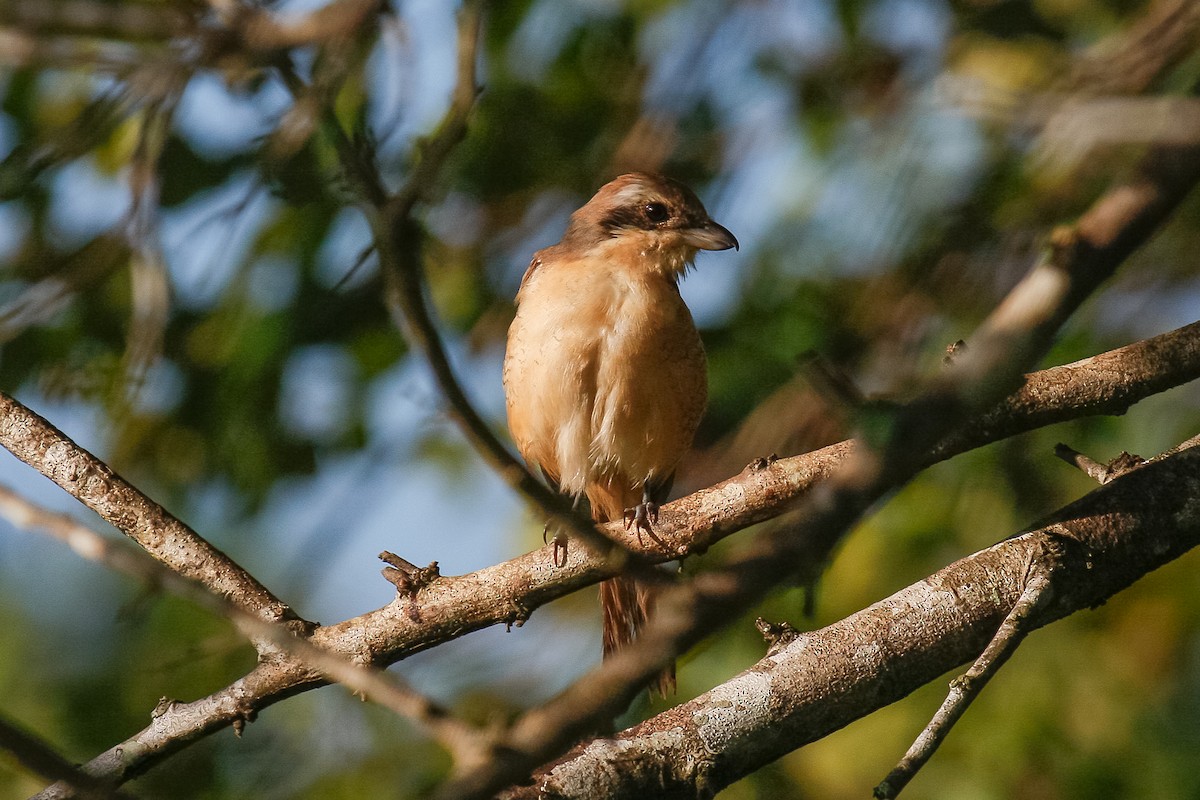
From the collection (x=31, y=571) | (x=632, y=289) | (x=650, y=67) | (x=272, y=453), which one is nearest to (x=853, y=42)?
(x=650, y=67)

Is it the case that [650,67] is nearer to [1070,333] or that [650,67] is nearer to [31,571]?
[1070,333]

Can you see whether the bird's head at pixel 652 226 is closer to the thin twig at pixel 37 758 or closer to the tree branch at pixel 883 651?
the tree branch at pixel 883 651

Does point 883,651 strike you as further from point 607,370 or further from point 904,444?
point 904,444

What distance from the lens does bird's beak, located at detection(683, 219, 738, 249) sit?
5.12 meters

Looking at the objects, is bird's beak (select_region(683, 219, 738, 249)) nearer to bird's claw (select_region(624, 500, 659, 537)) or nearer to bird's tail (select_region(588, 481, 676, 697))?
bird's tail (select_region(588, 481, 676, 697))

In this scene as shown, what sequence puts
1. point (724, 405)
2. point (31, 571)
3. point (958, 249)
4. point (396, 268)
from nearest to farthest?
point (396, 268) → point (958, 249) → point (724, 405) → point (31, 571)

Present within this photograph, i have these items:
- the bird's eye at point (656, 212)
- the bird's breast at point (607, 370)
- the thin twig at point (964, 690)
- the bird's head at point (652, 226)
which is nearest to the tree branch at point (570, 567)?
the thin twig at point (964, 690)

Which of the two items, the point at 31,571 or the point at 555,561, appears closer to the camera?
the point at 555,561

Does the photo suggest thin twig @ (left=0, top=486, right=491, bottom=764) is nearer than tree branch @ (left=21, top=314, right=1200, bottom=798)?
Yes

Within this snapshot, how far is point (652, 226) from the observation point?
5.21 metres

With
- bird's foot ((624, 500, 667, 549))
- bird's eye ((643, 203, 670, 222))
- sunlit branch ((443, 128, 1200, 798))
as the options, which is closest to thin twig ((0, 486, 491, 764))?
sunlit branch ((443, 128, 1200, 798))

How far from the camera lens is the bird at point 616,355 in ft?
15.7

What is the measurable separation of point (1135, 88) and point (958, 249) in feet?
2.51

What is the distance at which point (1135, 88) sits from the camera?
3.45 meters
